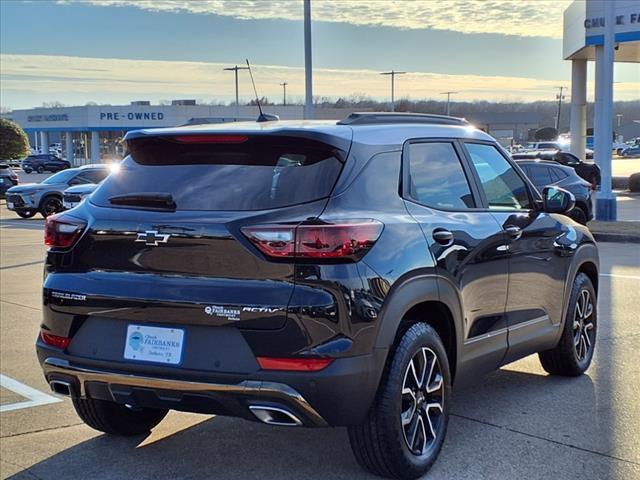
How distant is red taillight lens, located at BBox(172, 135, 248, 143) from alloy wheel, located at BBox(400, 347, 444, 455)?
4.60 feet

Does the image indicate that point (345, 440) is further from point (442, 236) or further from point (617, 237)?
point (617, 237)

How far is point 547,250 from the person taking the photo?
5.41 meters

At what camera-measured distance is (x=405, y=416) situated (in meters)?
3.97

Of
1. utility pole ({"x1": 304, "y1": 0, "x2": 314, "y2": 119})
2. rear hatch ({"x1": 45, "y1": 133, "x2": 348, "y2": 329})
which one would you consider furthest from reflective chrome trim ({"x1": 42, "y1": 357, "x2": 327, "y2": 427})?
utility pole ({"x1": 304, "y1": 0, "x2": 314, "y2": 119})

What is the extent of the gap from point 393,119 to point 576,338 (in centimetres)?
252

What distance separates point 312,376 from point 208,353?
491 millimetres

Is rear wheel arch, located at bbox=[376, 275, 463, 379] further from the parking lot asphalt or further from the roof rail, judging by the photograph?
the roof rail

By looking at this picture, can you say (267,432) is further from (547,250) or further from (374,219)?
(547,250)

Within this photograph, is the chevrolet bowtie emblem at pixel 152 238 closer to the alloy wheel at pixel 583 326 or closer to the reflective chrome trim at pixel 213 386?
the reflective chrome trim at pixel 213 386

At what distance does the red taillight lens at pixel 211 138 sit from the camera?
12.7ft

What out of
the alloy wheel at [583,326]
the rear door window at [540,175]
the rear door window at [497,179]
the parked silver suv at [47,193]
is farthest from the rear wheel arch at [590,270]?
the parked silver suv at [47,193]

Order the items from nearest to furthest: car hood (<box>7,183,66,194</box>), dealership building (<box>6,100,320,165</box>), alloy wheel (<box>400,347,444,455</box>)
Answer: alloy wheel (<box>400,347,444,455</box>)
car hood (<box>7,183,66,194</box>)
dealership building (<box>6,100,320,165</box>)

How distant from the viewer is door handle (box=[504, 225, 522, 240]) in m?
4.95

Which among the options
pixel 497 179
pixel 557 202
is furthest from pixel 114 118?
pixel 497 179
